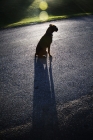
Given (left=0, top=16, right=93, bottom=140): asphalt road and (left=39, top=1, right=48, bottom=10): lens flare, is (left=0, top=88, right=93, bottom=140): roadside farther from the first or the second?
(left=39, top=1, right=48, bottom=10): lens flare

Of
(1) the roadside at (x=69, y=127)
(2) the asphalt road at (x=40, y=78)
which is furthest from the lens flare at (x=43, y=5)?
(1) the roadside at (x=69, y=127)

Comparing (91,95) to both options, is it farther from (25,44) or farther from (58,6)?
(58,6)

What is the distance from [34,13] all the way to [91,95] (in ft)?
44.8

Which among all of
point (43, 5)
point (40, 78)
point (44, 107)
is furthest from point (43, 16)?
point (44, 107)

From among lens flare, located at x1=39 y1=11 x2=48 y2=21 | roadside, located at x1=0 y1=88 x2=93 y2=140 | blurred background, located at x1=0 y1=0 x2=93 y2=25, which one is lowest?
roadside, located at x1=0 y1=88 x2=93 y2=140

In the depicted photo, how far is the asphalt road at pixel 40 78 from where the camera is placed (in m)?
4.34

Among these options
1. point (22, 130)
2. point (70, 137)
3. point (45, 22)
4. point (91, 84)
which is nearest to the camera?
point (70, 137)

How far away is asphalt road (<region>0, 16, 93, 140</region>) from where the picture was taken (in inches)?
171

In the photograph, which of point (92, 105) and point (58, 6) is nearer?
point (92, 105)

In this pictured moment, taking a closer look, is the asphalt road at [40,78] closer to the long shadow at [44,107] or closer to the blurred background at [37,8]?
the long shadow at [44,107]

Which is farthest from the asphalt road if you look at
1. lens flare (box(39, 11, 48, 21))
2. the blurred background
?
the blurred background

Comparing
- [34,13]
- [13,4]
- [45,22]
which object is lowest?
[45,22]

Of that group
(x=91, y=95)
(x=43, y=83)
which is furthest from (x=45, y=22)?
(x=91, y=95)

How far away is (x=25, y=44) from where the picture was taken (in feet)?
28.8
